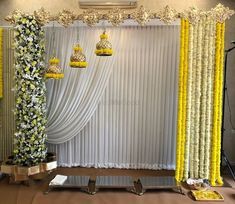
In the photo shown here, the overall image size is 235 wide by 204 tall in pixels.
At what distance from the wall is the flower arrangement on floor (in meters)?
→ 0.89

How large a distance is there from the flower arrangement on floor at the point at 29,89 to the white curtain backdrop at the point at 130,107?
Answer: 510 millimetres

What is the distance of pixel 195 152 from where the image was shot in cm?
344

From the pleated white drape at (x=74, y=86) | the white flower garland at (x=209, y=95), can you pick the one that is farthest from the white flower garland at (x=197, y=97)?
the pleated white drape at (x=74, y=86)

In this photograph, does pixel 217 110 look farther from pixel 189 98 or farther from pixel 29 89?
pixel 29 89

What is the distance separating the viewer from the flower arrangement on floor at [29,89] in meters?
3.31

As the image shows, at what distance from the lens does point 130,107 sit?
401 centimetres

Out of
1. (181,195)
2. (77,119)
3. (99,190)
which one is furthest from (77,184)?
(181,195)

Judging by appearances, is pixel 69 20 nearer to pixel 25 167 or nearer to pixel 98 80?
pixel 98 80

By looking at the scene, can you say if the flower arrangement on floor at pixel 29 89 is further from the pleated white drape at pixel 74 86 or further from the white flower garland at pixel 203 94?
the white flower garland at pixel 203 94

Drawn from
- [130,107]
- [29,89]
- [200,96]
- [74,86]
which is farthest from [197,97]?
[29,89]

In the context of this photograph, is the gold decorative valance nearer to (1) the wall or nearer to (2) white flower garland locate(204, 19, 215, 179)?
(2) white flower garland locate(204, 19, 215, 179)

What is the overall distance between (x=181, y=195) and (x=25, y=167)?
208cm

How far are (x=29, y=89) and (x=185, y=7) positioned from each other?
2.74 meters

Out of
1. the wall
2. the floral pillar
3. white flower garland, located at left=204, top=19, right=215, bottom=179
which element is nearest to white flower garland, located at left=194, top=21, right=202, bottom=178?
the floral pillar
